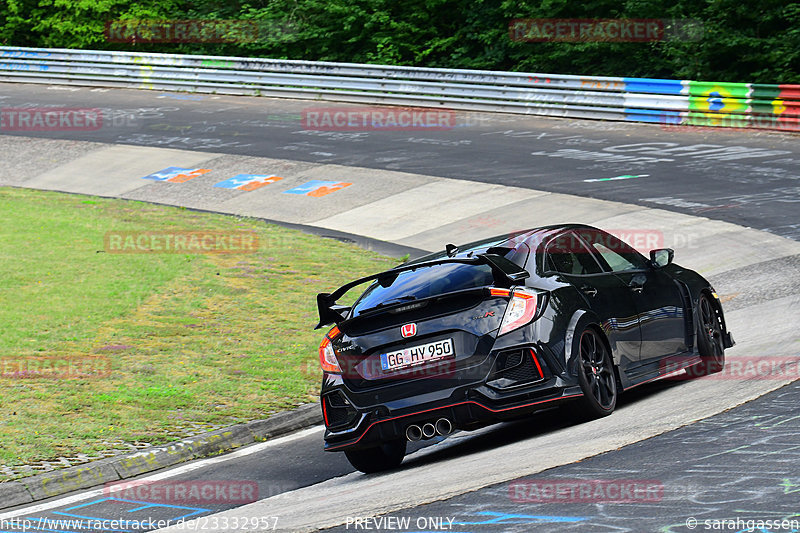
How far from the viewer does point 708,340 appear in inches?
364

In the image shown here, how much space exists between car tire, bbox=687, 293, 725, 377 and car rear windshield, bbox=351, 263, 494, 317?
7.90ft

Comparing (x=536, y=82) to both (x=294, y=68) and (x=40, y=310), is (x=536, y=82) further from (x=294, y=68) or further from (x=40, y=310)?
(x=40, y=310)

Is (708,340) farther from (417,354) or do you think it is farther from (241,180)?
(241,180)

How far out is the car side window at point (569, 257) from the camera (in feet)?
26.7

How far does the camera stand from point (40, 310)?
1345 cm

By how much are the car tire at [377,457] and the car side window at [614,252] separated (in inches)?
87.6

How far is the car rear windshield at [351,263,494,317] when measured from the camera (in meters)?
7.63

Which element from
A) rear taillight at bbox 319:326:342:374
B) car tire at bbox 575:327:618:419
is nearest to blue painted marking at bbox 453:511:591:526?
car tire at bbox 575:327:618:419

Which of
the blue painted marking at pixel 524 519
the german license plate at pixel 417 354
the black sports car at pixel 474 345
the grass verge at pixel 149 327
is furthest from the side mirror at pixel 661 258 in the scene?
the blue painted marking at pixel 524 519

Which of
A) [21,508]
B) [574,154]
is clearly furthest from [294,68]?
[21,508]

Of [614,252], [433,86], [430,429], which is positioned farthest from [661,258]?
[433,86]

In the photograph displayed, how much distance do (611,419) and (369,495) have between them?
1.93m

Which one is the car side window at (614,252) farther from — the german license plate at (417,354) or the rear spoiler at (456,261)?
the german license plate at (417,354)

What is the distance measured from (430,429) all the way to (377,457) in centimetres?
72
